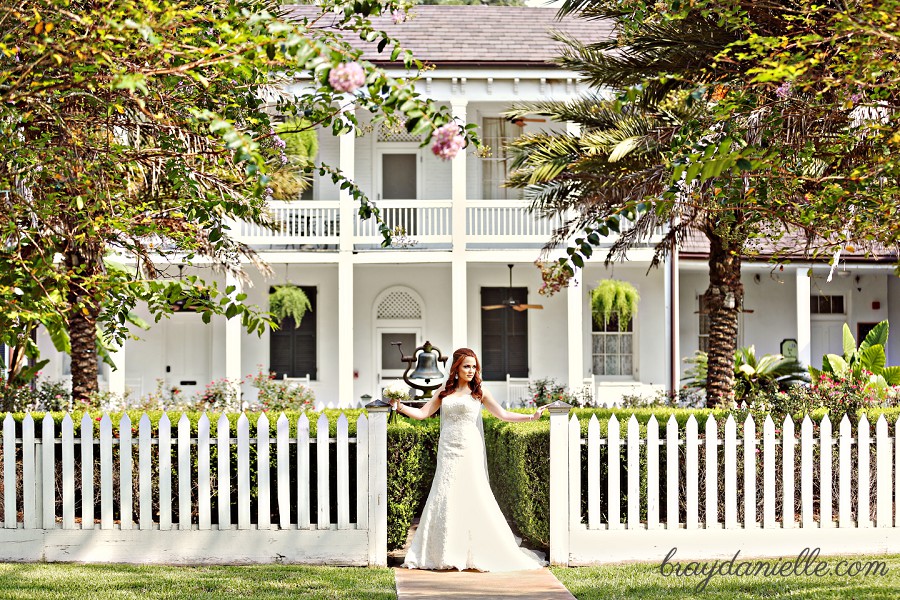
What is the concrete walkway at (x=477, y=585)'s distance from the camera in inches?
268

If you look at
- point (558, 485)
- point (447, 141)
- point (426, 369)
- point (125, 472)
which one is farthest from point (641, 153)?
point (447, 141)

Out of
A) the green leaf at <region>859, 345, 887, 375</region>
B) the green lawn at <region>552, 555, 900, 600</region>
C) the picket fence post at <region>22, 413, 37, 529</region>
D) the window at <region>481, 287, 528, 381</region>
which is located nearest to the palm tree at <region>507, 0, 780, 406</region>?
the green lawn at <region>552, 555, 900, 600</region>

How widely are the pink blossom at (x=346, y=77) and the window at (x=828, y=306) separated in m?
20.3

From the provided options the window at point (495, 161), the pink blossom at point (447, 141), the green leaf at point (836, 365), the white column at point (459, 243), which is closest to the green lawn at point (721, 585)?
the pink blossom at point (447, 141)

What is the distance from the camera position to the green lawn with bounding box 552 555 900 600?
668 centimetres

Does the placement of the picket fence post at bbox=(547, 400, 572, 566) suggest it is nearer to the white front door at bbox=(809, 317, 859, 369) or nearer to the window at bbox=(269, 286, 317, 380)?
the window at bbox=(269, 286, 317, 380)

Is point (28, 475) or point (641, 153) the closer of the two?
point (28, 475)

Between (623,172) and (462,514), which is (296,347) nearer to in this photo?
(623,172)

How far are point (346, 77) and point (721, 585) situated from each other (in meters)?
4.93

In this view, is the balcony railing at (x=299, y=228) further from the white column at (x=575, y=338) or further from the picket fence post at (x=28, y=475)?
the picket fence post at (x=28, y=475)

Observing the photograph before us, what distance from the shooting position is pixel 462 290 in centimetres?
1886

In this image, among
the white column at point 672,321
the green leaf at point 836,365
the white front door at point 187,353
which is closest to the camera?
the green leaf at point 836,365

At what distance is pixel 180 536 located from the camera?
8039mm

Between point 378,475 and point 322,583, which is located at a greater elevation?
point 378,475
